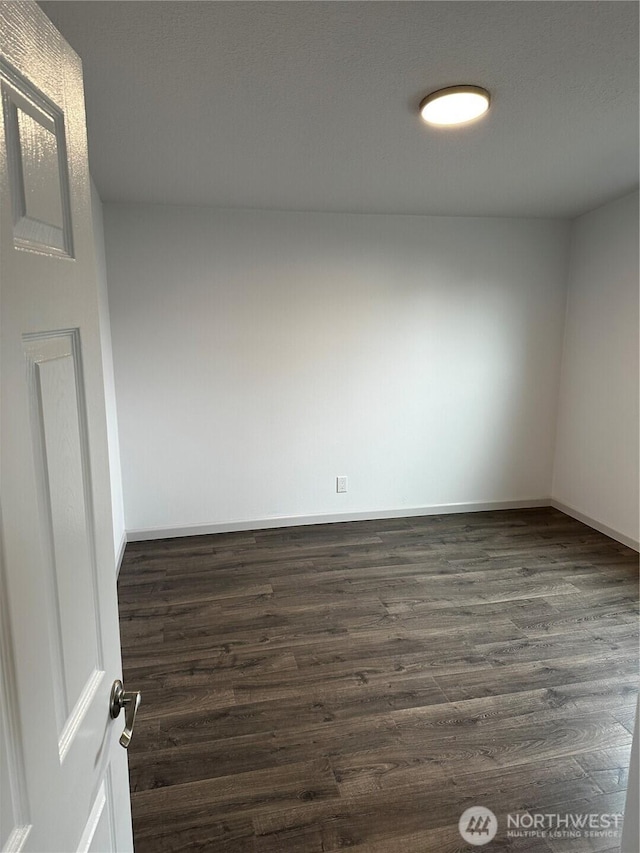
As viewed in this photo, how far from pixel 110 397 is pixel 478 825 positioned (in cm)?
302

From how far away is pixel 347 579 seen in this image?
3.13m

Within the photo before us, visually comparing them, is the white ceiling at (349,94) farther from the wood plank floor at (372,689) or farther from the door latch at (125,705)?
the wood plank floor at (372,689)

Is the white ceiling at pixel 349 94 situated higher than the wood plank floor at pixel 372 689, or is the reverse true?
the white ceiling at pixel 349 94

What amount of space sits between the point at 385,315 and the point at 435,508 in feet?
5.60

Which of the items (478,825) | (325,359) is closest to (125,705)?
(478,825)

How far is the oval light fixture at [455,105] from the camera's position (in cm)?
183

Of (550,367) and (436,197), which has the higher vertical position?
(436,197)

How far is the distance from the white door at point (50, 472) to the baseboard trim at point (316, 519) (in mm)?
2955

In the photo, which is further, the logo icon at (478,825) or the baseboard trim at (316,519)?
the baseboard trim at (316,519)

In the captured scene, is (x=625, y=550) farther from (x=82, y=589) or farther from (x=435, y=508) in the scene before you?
(x=82, y=589)

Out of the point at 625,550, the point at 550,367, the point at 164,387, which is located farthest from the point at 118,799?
the point at 550,367

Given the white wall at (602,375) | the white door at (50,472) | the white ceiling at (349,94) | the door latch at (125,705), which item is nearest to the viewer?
the white door at (50,472)

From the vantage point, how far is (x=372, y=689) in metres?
2.14

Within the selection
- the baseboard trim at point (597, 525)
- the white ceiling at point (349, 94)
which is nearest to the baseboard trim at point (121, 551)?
the white ceiling at point (349, 94)
